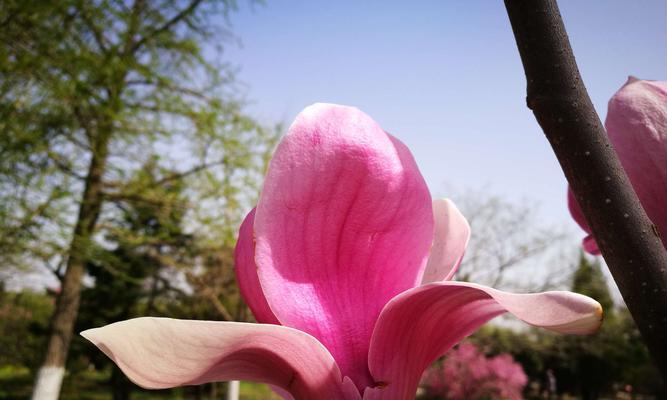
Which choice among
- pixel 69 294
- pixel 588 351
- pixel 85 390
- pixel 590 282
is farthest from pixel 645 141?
pixel 85 390

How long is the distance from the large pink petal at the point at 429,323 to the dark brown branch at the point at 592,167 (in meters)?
0.02

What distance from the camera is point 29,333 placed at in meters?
7.84

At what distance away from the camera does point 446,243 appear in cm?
24

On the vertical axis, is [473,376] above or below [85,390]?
above

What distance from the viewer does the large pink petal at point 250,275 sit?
0.20 metres

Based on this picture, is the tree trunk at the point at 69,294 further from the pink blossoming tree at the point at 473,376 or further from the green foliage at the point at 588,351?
the green foliage at the point at 588,351

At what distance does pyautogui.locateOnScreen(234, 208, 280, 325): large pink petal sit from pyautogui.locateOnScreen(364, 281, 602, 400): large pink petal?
1.8 inches

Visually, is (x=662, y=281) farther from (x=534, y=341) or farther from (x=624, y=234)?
(x=534, y=341)

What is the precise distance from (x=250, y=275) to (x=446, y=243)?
90mm

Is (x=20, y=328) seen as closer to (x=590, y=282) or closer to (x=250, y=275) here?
(x=590, y=282)

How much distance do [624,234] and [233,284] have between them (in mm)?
5024

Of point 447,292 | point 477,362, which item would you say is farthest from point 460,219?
point 477,362

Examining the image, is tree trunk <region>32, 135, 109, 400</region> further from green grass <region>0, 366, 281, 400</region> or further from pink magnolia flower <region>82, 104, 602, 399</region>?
pink magnolia flower <region>82, 104, 602, 399</region>

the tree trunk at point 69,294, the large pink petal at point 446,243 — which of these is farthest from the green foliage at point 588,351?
the large pink petal at point 446,243
